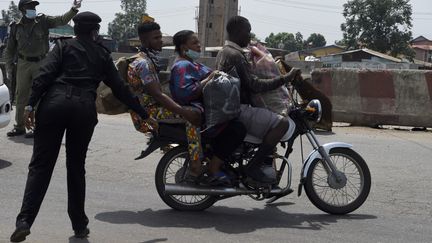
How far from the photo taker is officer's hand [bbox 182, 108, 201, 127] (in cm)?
534

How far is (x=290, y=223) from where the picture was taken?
5430 mm

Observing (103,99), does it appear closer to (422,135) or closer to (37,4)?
(37,4)

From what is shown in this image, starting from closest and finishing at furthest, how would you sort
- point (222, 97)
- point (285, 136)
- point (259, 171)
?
point (222, 97)
point (259, 171)
point (285, 136)

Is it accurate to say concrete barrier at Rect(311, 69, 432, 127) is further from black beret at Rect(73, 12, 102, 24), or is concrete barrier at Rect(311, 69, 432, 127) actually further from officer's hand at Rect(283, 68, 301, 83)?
black beret at Rect(73, 12, 102, 24)

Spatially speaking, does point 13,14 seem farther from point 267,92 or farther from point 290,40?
point 290,40

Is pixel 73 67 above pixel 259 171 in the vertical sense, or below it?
above

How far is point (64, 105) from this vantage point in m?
4.44

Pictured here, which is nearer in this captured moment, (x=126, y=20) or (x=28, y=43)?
(x=28, y=43)

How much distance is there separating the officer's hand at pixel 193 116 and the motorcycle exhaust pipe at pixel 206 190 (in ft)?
1.96

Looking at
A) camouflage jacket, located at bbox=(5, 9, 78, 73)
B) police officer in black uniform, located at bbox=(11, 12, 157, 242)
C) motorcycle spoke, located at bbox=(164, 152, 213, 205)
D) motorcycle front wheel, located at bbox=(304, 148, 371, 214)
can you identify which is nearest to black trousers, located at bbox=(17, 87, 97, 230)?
police officer in black uniform, located at bbox=(11, 12, 157, 242)

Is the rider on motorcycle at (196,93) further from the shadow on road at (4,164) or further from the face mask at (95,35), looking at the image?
the shadow on road at (4,164)

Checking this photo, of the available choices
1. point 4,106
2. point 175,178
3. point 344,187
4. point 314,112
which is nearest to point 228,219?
point 175,178

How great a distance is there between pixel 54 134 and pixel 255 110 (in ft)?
6.06

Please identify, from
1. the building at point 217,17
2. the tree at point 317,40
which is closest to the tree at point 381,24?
the building at point 217,17
